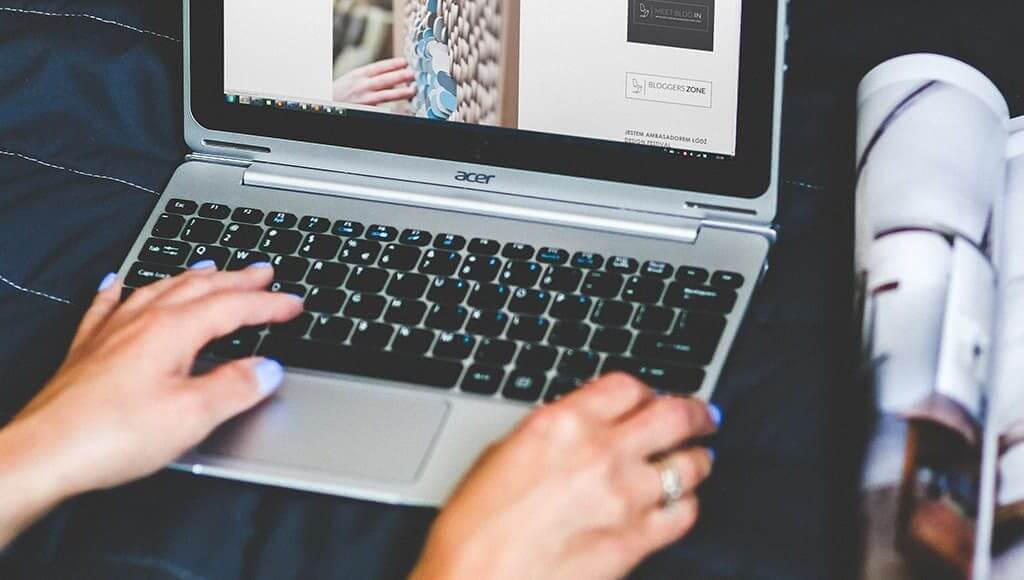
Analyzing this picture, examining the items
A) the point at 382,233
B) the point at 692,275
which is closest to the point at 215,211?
the point at 382,233

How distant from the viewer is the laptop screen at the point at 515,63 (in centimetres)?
71

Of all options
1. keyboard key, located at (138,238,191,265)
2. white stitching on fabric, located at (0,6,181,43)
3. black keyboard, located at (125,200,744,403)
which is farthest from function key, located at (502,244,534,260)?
white stitching on fabric, located at (0,6,181,43)

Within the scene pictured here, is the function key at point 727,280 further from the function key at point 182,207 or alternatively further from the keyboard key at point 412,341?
the function key at point 182,207

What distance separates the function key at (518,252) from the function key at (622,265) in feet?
0.17

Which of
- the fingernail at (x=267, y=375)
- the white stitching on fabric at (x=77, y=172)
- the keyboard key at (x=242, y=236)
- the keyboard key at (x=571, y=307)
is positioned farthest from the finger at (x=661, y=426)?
the white stitching on fabric at (x=77, y=172)

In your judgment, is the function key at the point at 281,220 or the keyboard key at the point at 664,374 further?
the function key at the point at 281,220

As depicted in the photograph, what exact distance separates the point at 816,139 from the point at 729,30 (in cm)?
17

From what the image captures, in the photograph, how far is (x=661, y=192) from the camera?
748 millimetres

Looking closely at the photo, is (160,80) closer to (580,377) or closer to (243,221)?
(243,221)

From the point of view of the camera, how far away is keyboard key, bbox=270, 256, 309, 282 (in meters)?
0.74

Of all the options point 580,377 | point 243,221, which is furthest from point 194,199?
point 580,377

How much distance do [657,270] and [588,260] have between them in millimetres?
44

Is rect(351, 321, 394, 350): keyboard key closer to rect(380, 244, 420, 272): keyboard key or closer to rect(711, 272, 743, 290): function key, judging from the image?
rect(380, 244, 420, 272): keyboard key

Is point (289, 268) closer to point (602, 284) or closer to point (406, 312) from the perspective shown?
point (406, 312)
